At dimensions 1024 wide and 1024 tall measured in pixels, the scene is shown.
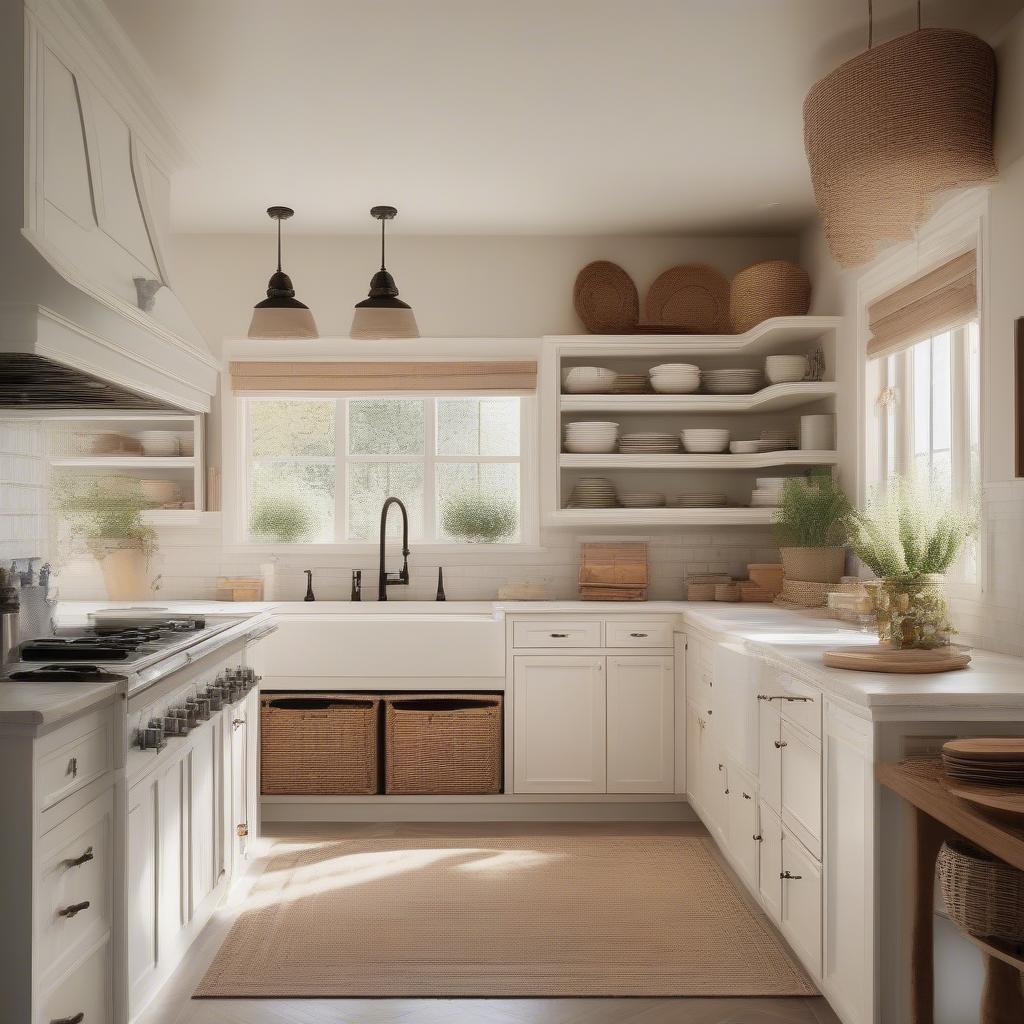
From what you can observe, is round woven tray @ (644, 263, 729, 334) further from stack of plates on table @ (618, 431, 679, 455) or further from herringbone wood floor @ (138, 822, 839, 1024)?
herringbone wood floor @ (138, 822, 839, 1024)

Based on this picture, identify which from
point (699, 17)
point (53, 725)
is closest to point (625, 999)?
point (53, 725)

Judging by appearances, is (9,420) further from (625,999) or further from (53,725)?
(625,999)

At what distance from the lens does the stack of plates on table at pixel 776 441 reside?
5.12 metres

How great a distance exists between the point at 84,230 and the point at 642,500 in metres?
3.21

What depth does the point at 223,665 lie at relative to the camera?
361cm

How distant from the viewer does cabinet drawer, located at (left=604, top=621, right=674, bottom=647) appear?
481 centimetres

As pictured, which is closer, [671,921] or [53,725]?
[53,725]

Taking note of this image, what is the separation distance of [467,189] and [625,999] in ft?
11.3

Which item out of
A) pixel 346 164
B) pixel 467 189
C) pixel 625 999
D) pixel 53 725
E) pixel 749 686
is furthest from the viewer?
pixel 467 189

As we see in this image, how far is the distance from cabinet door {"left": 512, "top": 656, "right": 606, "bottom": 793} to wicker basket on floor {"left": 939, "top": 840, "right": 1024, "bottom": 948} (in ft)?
9.15

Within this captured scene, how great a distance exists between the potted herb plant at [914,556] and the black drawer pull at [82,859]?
7.50ft

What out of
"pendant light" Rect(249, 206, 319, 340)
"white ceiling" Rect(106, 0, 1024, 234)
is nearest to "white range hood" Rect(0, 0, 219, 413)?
"white ceiling" Rect(106, 0, 1024, 234)

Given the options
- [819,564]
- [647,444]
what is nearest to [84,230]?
[647,444]

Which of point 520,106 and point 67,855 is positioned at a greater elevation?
point 520,106
